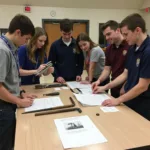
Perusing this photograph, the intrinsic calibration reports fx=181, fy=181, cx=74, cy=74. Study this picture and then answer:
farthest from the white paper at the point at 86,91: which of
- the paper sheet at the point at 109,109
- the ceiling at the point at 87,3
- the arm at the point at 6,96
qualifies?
the ceiling at the point at 87,3

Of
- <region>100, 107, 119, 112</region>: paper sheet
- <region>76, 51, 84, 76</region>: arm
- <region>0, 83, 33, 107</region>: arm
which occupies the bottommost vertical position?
<region>100, 107, 119, 112</region>: paper sheet

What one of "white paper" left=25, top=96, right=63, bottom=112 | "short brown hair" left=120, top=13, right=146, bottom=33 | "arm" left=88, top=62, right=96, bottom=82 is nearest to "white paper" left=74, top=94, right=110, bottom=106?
"white paper" left=25, top=96, right=63, bottom=112

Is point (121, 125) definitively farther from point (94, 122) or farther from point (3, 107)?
point (3, 107)

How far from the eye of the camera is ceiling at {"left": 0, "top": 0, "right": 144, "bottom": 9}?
584 centimetres

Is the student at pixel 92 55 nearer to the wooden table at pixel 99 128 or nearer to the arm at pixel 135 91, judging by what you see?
the arm at pixel 135 91

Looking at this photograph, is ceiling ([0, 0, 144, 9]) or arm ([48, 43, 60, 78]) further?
ceiling ([0, 0, 144, 9])

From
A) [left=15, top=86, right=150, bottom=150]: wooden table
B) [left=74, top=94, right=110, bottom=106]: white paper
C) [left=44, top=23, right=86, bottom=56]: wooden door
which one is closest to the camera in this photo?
[left=15, top=86, right=150, bottom=150]: wooden table

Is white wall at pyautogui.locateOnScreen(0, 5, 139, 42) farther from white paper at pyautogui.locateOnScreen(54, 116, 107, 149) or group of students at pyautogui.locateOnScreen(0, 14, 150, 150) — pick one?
white paper at pyautogui.locateOnScreen(54, 116, 107, 149)

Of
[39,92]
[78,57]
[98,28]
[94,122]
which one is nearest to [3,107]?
[39,92]

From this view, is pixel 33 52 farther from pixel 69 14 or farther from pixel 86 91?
pixel 69 14

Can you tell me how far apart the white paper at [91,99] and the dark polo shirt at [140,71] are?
236mm

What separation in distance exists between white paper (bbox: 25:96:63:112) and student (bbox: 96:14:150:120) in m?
0.39

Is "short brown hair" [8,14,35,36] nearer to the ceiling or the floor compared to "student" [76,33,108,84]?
nearer to the ceiling

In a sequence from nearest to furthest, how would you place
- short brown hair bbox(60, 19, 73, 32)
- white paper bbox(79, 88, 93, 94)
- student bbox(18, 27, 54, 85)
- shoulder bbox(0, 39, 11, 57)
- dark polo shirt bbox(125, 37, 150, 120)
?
shoulder bbox(0, 39, 11, 57), dark polo shirt bbox(125, 37, 150, 120), white paper bbox(79, 88, 93, 94), student bbox(18, 27, 54, 85), short brown hair bbox(60, 19, 73, 32)
